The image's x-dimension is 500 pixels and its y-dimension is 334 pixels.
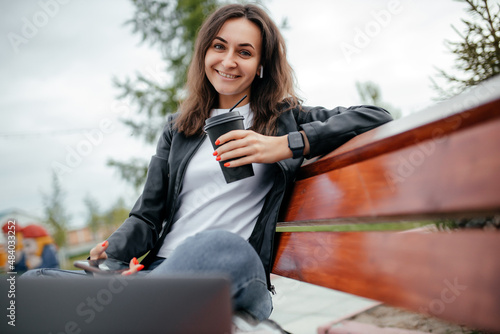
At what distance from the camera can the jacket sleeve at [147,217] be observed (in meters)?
1.68

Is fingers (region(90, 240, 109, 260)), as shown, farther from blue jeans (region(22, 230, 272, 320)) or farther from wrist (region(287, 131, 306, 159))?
wrist (region(287, 131, 306, 159))

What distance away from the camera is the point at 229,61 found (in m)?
1.82

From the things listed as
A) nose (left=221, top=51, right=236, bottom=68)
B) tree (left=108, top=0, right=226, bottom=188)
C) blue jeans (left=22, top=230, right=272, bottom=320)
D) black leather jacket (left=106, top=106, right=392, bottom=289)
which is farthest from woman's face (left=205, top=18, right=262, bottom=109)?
tree (left=108, top=0, right=226, bottom=188)

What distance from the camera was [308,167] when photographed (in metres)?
1.45

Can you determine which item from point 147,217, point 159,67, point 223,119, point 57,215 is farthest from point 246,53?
point 57,215

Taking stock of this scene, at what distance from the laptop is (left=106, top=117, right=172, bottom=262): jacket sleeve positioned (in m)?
0.78

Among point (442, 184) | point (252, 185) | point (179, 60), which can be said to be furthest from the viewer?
point (179, 60)

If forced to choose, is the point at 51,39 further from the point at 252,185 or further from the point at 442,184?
the point at 442,184

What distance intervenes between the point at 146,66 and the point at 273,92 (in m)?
7.07

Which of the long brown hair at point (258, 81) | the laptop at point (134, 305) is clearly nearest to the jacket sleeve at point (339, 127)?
the long brown hair at point (258, 81)

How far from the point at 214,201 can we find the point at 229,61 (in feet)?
2.21

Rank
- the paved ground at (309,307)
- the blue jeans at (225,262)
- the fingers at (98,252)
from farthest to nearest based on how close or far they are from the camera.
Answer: the paved ground at (309,307) < the fingers at (98,252) < the blue jeans at (225,262)

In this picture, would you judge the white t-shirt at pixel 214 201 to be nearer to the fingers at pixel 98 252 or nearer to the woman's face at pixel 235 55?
the fingers at pixel 98 252

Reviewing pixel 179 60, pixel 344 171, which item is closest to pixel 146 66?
pixel 179 60
